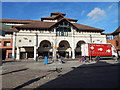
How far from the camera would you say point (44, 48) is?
32.0 meters

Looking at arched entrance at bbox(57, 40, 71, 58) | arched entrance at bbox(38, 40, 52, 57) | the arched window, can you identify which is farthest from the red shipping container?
arched entrance at bbox(38, 40, 52, 57)

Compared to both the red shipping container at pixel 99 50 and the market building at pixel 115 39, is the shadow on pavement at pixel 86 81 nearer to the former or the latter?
the red shipping container at pixel 99 50

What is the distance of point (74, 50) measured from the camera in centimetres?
3162

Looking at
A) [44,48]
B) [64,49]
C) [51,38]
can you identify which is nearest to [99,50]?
[64,49]

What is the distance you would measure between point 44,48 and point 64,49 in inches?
267

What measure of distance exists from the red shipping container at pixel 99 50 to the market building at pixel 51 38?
10176mm

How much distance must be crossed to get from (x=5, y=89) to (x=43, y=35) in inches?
996

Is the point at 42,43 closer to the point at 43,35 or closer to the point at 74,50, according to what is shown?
the point at 43,35

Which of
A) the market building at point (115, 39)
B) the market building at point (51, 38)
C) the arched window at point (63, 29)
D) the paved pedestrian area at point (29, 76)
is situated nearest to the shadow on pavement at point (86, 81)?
the paved pedestrian area at point (29, 76)

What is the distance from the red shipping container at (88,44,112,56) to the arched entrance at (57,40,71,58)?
1274 cm

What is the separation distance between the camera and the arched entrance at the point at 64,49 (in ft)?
109

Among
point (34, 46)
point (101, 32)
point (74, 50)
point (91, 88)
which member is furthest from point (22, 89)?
point (101, 32)

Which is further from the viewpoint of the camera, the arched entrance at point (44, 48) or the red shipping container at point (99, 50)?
the arched entrance at point (44, 48)

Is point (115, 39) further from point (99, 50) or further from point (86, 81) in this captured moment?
point (86, 81)
